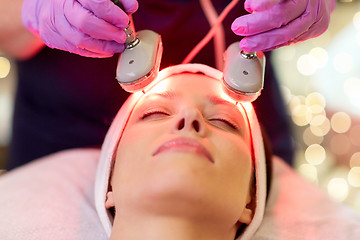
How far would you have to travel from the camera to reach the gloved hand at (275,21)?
965 mm

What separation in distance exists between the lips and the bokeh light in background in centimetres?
110

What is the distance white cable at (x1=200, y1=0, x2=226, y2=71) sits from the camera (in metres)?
1.46

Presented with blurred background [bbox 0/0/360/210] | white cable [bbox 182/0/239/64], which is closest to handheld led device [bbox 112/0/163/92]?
white cable [bbox 182/0/239/64]

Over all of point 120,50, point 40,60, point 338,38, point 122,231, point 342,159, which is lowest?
point 342,159

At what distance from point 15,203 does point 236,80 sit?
77cm

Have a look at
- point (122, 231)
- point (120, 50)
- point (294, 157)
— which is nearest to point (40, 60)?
point (120, 50)

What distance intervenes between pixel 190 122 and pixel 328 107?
4.10ft

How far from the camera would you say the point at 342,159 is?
6.74 feet

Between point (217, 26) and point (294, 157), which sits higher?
point (217, 26)

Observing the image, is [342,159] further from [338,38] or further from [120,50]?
[120,50]

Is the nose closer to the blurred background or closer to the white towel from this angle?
the white towel

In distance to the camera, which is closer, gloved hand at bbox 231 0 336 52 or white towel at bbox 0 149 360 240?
gloved hand at bbox 231 0 336 52

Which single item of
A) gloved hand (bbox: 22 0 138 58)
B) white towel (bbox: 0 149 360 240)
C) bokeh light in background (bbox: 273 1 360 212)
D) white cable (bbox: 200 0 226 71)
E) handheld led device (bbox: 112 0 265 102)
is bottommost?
bokeh light in background (bbox: 273 1 360 212)

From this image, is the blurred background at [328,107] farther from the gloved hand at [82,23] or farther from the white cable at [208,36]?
the gloved hand at [82,23]
